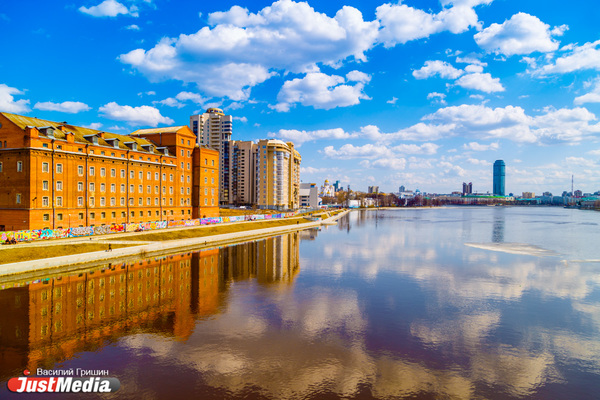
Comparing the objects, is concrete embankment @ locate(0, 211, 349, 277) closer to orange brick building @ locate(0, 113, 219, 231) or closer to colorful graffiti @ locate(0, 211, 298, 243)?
colorful graffiti @ locate(0, 211, 298, 243)

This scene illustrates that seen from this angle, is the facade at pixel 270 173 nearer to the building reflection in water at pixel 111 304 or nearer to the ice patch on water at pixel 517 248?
the ice patch on water at pixel 517 248

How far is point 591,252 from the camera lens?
67438mm

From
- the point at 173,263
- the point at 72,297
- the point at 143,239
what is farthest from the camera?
the point at 143,239

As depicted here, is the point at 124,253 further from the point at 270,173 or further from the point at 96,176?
the point at 270,173

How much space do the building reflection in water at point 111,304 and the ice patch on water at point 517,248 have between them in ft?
145

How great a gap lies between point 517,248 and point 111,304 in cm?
7381

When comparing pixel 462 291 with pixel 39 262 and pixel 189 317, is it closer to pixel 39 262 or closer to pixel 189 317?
pixel 189 317

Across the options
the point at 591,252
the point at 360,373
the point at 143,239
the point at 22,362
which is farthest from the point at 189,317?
the point at 591,252

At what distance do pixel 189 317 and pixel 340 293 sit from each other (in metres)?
15.9

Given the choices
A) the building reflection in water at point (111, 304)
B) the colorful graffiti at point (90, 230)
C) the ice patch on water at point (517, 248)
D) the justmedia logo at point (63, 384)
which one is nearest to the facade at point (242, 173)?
the colorful graffiti at point (90, 230)

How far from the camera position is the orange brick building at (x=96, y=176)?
56.4m

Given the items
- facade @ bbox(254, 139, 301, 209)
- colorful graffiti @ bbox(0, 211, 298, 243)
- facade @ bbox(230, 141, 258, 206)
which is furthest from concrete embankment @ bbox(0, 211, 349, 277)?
facade @ bbox(230, 141, 258, 206)

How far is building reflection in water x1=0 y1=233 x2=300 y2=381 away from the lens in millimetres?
23438

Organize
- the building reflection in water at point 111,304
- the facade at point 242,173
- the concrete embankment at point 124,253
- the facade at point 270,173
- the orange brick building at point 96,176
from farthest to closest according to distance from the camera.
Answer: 1. the facade at point 242,173
2. the facade at point 270,173
3. the orange brick building at point 96,176
4. the concrete embankment at point 124,253
5. the building reflection in water at point 111,304
